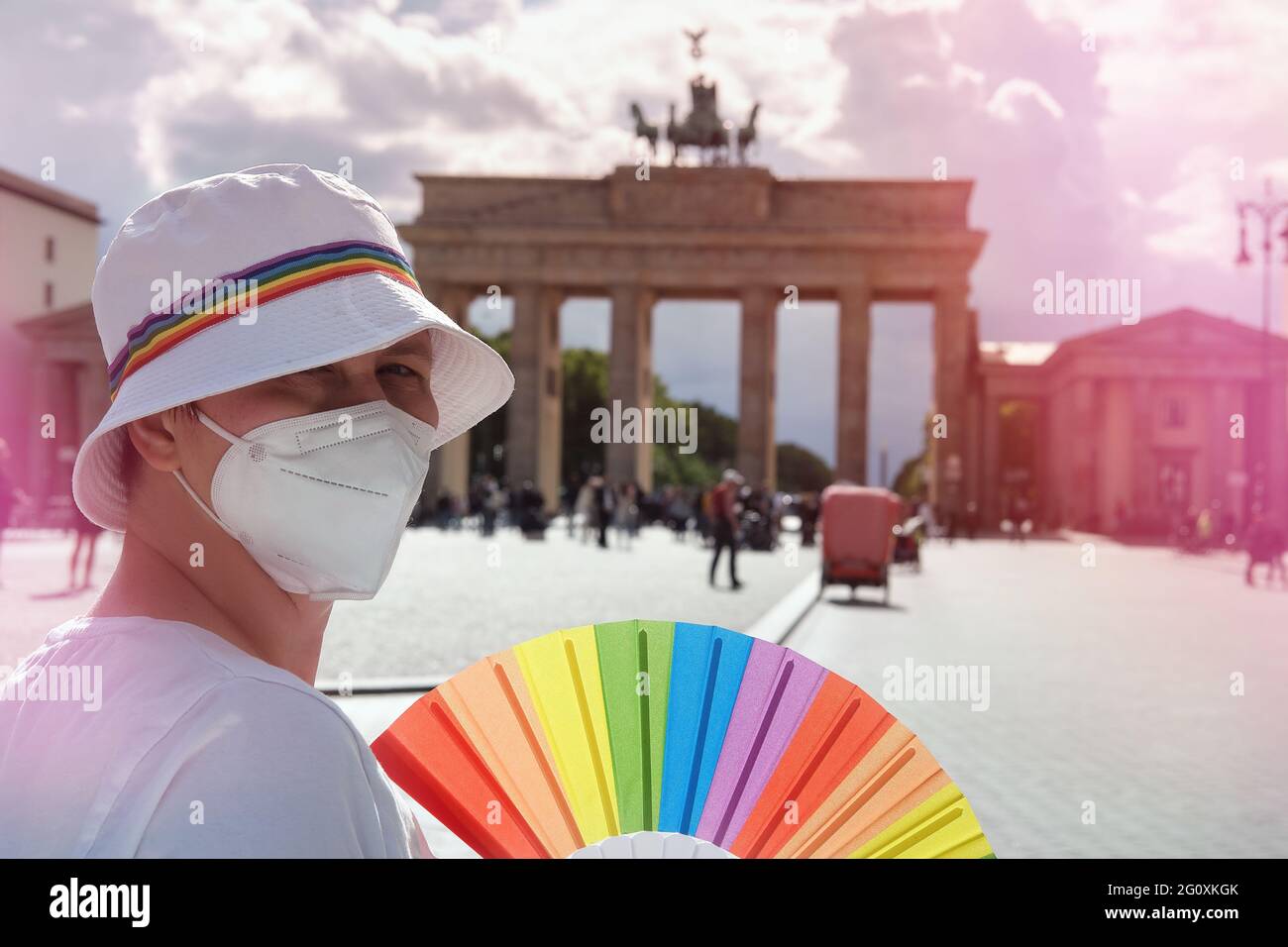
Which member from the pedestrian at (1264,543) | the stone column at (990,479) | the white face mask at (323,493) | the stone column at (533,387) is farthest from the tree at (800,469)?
the white face mask at (323,493)

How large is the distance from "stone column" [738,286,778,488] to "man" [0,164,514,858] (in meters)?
63.5

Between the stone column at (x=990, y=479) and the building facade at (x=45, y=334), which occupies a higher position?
the building facade at (x=45, y=334)

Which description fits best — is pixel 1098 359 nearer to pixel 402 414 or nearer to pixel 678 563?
pixel 678 563

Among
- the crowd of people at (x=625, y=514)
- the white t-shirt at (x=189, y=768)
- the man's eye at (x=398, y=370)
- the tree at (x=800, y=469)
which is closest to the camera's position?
the white t-shirt at (x=189, y=768)

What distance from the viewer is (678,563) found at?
27750 mm

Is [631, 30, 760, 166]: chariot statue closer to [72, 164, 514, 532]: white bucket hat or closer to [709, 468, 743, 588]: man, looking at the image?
[709, 468, 743, 588]: man

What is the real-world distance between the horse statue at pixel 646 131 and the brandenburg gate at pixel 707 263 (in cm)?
115

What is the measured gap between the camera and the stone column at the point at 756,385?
214ft

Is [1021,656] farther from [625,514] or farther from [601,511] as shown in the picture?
[625,514]

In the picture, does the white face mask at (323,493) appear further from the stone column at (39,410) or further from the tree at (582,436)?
the tree at (582,436)

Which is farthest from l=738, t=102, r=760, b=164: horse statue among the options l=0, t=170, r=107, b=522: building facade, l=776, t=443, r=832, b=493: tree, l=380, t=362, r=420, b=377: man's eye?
l=776, t=443, r=832, b=493: tree

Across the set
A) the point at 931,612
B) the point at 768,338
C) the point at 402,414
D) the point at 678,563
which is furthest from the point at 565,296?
the point at 402,414

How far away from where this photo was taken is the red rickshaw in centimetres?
2036

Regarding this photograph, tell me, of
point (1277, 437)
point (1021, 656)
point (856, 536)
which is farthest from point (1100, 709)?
point (1277, 437)
